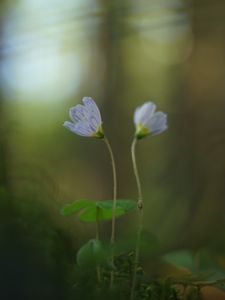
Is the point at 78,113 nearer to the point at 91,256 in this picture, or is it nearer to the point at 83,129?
the point at 83,129

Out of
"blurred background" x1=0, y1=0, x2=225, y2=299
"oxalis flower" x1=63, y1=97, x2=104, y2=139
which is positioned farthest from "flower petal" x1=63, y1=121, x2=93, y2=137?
"blurred background" x1=0, y1=0, x2=225, y2=299

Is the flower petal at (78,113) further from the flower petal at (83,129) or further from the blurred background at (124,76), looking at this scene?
the blurred background at (124,76)

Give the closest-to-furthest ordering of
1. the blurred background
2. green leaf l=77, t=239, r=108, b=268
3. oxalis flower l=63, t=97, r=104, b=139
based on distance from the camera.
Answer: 1. green leaf l=77, t=239, r=108, b=268
2. oxalis flower l=63, t=97, r=104, b=139
3. the blurred background

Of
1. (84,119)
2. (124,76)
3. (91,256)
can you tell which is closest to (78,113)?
(84,119)

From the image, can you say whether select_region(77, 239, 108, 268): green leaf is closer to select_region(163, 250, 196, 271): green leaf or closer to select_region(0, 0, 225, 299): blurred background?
→ select_region(163, 250, 196, 271): green leaf

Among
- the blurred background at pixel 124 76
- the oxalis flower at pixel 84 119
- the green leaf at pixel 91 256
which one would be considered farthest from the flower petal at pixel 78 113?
the blurred background at pixel 124 76

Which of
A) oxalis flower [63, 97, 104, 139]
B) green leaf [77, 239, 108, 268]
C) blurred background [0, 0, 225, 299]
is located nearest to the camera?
green leaf [77, 239, 108, 268]
